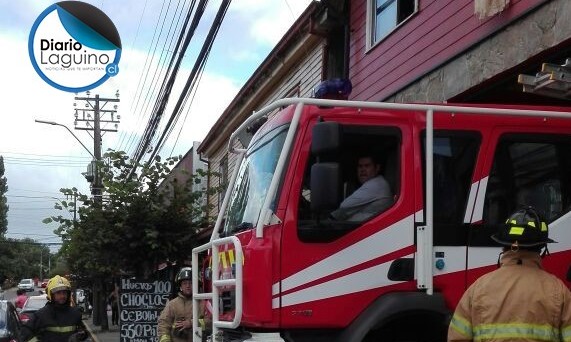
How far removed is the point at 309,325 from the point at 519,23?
423 centimetres

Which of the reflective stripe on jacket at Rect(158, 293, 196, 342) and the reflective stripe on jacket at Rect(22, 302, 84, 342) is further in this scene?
the reflective stripe on jacket at Rect(158, 293, 196, 342)

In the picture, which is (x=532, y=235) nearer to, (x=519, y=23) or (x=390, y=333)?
(x=390, y=333)

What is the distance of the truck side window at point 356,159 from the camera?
468 centimetres

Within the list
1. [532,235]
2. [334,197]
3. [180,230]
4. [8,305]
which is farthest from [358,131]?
[180,230]

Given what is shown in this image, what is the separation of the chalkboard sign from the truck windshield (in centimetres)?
581

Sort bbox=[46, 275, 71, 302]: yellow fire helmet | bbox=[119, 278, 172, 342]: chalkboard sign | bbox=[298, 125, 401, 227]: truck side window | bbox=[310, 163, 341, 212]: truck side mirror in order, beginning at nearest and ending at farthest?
bbox=[310, 163, 341, 212]: truck side mirror, bbox=[298, 125, 401, 227]: truck side window, bbox=[46, 275, 71, 302]: yellow fire helmet, bbox=[119, 278, 172, 342]: chalkboard sign

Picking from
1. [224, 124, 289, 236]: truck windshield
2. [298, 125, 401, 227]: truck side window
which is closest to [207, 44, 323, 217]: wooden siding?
[224, 124, 289, 236]: truck windshield

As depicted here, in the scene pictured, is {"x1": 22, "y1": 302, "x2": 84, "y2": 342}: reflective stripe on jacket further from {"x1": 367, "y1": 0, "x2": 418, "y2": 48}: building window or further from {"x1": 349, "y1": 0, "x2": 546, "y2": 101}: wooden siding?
{"x1": 367, "y1": 0, "x2": 418, "y2": 48}: building window

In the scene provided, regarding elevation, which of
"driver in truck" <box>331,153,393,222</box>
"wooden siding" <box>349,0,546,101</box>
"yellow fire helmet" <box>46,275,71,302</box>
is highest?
"wooden siding" <box>349,0,546,101</box>

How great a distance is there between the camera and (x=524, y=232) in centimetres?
363

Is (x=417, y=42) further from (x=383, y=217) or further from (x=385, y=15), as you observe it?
(x=383, y=217)

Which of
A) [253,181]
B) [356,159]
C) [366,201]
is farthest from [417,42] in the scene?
[366,201]

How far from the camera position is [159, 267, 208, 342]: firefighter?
770 centimetres

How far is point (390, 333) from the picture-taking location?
477 centimetres
